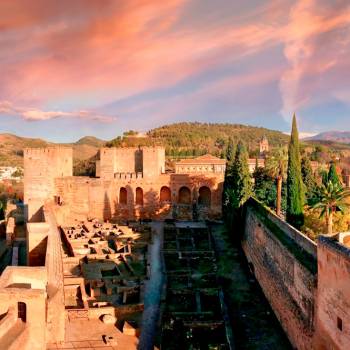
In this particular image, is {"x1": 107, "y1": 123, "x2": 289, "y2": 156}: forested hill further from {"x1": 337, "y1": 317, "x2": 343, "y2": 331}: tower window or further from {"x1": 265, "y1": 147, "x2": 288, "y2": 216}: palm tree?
{"x1": 337, "y1": 317, "x2": 343, "y2": 331}: tower window

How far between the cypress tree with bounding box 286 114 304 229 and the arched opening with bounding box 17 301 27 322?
12914 millimetres

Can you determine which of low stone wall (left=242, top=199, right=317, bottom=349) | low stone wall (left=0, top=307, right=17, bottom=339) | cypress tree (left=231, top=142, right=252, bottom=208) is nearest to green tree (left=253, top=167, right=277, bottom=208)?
cypress tree (left=231, top=142, right=252, bottom=208)

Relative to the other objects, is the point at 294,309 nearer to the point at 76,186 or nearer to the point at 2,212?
the point at 76,186

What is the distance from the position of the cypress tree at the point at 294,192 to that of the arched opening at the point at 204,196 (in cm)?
992

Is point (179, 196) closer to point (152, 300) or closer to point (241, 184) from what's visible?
point (241, 184)

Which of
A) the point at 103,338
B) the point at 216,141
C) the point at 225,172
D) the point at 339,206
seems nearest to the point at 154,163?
the point at 225,172

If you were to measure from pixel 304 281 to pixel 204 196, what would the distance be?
18.6 meters

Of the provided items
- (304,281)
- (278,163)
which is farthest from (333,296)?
(278,163)

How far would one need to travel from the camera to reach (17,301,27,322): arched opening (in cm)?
936

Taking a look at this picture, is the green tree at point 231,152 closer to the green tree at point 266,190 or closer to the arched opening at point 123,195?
the green tree at point 266,190

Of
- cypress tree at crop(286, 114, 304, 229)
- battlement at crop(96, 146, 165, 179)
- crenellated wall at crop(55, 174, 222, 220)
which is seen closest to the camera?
cypress tree at crop(286, 114, 304, 229)

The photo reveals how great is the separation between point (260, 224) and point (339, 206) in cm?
351

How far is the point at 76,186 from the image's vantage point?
27.8 meters

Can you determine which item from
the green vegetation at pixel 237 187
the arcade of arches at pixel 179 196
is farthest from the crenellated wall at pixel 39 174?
the green vegetation at pixel 237 187
